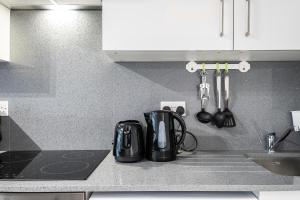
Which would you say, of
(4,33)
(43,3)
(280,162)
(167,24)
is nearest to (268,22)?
(167,24)

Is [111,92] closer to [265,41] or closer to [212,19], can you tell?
[212,19]

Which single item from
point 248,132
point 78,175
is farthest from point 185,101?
point 78,175

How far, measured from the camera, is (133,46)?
1153 millimetres

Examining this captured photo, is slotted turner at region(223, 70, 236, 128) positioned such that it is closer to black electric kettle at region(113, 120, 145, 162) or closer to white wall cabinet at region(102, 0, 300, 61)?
white wall cabinet at region(102, 0, 300, 61)

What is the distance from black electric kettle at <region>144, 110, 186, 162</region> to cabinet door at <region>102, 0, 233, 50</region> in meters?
0.33

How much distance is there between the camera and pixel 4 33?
1.39 m

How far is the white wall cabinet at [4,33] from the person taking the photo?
136 cm

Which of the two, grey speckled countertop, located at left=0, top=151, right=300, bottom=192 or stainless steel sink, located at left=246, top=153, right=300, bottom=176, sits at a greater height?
grey speckled countertop, located at left=0, top=151, right=300, bottom=192

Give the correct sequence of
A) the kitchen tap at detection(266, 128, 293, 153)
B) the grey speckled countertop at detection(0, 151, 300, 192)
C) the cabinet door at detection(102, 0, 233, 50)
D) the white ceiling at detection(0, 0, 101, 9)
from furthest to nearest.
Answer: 1. the kitchen tap at detection(266, 128, 293, 153)
2. the white ceiling at detection(0, 0, 101, 9)
3. the cabinet door at detection(102, 0, 233, 50)
4. the grey speckled countertop at detection(0, 151, 300, 192)

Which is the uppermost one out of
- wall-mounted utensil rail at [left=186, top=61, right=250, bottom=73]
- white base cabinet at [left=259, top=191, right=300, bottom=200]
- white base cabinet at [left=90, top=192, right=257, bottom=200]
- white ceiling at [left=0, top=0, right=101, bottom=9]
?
white ceiling at [left=0, top=0, right=101, bottom=9]

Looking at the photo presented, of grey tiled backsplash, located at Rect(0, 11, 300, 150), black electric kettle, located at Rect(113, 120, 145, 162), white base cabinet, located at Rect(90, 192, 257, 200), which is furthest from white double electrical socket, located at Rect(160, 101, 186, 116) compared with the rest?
white base cabinet, located at Rect(90, 192, 257, 200)

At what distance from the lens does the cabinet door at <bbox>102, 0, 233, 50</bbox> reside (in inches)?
45.1

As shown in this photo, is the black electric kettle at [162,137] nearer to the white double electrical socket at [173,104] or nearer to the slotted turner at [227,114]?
the white double electrical socket at [173,104]

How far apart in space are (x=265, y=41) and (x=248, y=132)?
0.58 meters
